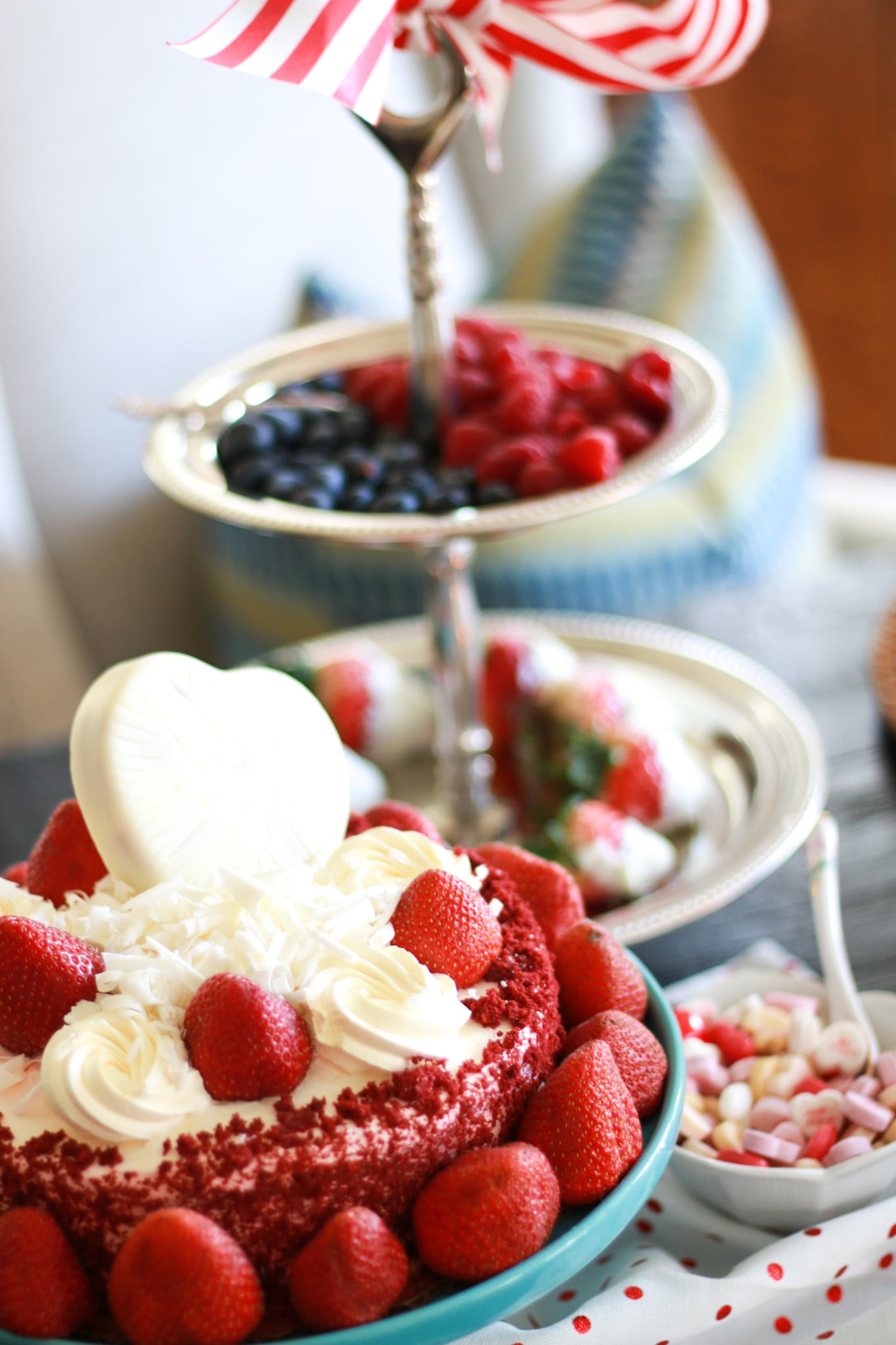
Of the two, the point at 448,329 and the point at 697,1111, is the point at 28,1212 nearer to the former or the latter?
the point at 697,1111

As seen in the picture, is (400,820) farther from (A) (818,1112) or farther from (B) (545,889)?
(A) (818,1112)

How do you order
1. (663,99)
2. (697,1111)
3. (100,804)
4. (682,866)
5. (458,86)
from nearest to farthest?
(100,804) → (697,1111) → (458,86) → (682,866) → (663,99)

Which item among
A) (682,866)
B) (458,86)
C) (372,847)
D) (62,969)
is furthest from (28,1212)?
(458,86)

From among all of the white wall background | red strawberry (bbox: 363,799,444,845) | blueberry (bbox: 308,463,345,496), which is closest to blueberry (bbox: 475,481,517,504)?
blueberry (bbox: 308,463,345,496)

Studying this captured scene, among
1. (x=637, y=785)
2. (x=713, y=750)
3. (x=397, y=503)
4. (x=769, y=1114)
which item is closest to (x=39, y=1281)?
(x=769, y=1114)

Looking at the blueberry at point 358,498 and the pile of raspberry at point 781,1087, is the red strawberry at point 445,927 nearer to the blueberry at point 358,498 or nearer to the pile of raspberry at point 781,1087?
the pile of raspberry at point 781,1087
